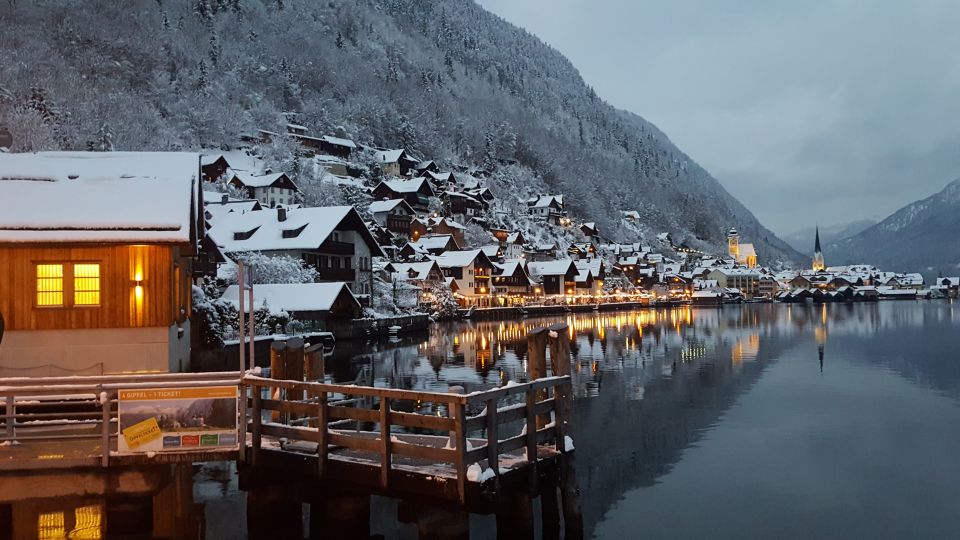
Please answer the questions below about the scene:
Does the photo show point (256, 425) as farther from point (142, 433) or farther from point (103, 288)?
point (103, 288)

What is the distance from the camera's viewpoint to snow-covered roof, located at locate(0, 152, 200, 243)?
2138 centimetres

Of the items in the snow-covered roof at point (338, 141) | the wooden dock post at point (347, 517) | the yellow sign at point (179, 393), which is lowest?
the wooden dock post at point (347, 517)

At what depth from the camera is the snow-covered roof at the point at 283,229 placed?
7256cm

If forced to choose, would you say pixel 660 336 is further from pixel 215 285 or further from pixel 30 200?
pixel 30 200

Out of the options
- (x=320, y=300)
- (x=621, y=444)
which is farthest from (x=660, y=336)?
(x=621, y=444)

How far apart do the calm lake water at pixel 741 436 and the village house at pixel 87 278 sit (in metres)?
5.07

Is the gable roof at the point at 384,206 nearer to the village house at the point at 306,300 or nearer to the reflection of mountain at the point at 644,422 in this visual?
the village house at the point at 306,300

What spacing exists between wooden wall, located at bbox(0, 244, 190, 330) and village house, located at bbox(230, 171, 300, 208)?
99.3 m

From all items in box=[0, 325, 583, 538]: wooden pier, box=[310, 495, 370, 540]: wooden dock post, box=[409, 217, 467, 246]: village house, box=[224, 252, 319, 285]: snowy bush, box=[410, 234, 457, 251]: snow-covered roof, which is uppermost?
box=[409, 217, 467, 246]: village house

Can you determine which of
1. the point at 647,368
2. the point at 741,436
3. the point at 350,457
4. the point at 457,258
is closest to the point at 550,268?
the point at 457,258

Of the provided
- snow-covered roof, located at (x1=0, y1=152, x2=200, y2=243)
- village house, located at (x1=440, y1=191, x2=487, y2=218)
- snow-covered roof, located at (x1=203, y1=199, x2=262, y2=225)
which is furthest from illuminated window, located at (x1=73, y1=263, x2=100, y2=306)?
village house, located at (x1=440, y1=191, x2=487, y2=218)

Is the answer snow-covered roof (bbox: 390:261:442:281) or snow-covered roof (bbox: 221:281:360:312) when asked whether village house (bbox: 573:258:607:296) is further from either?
snow-covered roof (bbox: 221:281:360:312)

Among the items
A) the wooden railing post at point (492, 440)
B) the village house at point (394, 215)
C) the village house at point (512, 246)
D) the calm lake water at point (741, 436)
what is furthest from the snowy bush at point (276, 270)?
the village house at point (512, 246)

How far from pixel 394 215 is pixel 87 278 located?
114 metres
